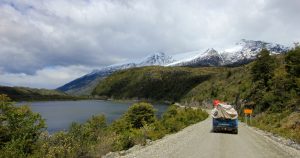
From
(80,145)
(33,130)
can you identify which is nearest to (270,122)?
(80,145)

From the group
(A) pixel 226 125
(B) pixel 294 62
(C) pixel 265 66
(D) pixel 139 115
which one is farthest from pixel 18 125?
(C) pixel 265 66

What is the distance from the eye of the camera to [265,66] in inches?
2569

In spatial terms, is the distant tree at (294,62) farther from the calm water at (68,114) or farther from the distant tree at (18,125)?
the distant tree at (18,125)

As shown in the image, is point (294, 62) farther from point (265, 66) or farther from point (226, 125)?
point (226, 125)

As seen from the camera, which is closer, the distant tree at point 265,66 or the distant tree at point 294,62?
the distant tree at point 294,62

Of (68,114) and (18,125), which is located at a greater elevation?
(18,125)

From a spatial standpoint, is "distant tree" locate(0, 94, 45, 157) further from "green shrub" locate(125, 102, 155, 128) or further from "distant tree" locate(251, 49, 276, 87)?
"distant tree" locate(251, 49, 276, 87)

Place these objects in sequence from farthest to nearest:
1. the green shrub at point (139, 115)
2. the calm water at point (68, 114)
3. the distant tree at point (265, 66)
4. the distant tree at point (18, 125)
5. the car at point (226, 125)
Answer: the calm water at point (68, 114) < the distant tree at point (265, 66) < the green shrub at point (139, 115) < the car at point (226, 125) < the distant tree at point (18, 125)

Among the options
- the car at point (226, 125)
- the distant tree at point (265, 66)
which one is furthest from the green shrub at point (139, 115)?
the distant tree at point (265, 66)

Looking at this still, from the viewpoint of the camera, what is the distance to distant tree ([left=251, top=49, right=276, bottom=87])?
212 feet

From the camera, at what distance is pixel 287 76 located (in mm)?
54375

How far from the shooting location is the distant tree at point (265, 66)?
64562mm

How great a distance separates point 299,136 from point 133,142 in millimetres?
13080

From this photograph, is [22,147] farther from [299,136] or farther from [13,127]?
[299,136]
